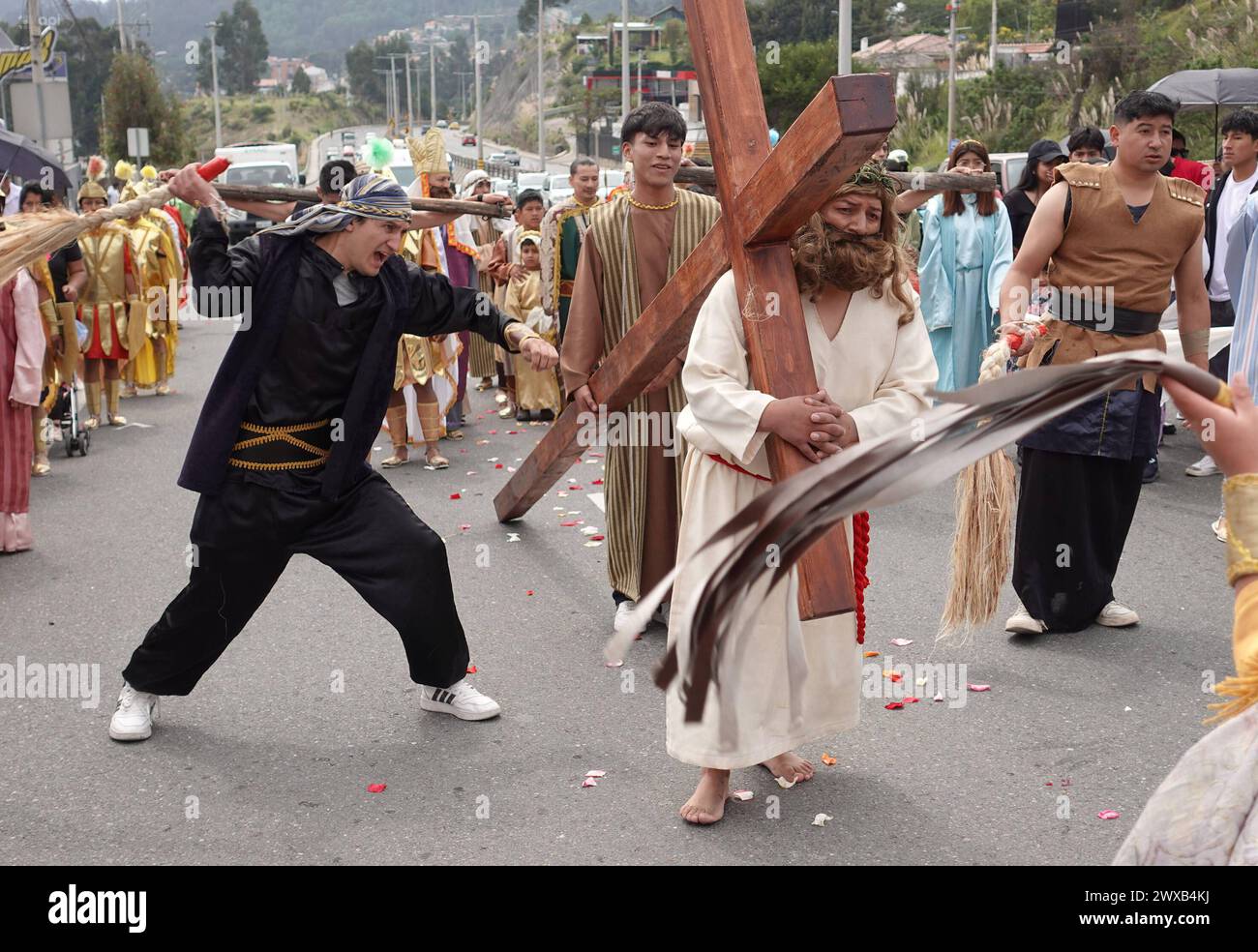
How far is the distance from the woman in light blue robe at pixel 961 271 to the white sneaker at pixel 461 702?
5.76 metres

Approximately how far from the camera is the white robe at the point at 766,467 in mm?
4074

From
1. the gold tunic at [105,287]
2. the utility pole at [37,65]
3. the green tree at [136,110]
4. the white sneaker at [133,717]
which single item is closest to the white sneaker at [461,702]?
the white sneaker at [133,717]

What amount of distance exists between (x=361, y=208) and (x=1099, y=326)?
9.99 feet

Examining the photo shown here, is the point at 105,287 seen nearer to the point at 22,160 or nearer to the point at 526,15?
the point at 22,160

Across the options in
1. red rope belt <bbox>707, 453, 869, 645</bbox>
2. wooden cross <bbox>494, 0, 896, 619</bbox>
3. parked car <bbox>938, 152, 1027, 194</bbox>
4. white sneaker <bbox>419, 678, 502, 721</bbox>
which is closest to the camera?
wooden cross <bbox>494, 0, 896, 619</bbox>

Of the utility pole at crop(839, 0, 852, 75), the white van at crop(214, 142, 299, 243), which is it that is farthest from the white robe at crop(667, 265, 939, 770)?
the white van at crop(214, 142, 299, 243)

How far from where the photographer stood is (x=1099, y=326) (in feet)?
19.3

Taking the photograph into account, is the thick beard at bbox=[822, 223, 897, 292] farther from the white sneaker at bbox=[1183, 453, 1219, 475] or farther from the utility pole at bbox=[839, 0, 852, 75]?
the utility pole at bbox=[839, 0, 852, 75]

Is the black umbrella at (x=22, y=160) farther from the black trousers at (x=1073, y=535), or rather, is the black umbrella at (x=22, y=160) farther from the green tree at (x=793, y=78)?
the green tree at (x=793, y=78)

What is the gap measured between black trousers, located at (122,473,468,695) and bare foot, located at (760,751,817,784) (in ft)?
4.14

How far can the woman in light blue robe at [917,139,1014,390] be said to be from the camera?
1019cm

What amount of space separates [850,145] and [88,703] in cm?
361

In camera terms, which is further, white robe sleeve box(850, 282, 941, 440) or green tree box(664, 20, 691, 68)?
green tree box(664, 20, 691, 68)

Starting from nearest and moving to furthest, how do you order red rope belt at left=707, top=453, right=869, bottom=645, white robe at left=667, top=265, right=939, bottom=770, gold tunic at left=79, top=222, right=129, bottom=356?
white robe at left=667, top=265, right=939, bottom=770, red rope belt at left=707, top=453, right=869, bottom=645, gold tunic at left=79, top=222, right=129, bottom=356
